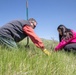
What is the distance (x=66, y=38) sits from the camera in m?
8.37

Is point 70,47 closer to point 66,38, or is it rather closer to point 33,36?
point 66,38

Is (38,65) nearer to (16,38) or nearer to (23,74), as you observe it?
(23,74)

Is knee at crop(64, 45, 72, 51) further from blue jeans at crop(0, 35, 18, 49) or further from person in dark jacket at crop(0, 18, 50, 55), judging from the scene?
blue jeans at crop(0, 35, 18, 49)

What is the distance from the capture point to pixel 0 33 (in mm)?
7031

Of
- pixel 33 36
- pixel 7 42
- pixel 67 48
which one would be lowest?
pixel 67 48

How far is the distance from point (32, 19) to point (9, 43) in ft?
2.62

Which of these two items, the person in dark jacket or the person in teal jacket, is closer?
the person in dark jacket

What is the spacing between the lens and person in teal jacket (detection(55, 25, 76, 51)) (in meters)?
8.21

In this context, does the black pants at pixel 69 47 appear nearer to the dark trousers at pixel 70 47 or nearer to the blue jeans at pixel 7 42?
the dark trousers at pixel 70 47

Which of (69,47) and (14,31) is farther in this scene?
(69,47)

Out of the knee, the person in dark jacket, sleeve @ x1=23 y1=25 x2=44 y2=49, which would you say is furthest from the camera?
the knee

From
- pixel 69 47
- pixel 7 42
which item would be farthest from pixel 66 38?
pixel 7 42

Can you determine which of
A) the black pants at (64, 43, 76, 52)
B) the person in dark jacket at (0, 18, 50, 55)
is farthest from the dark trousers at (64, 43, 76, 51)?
the person in dark jacket at (0, 18, 50, 55)

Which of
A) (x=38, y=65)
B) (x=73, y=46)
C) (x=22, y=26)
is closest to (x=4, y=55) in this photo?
(x=38, y=65)
